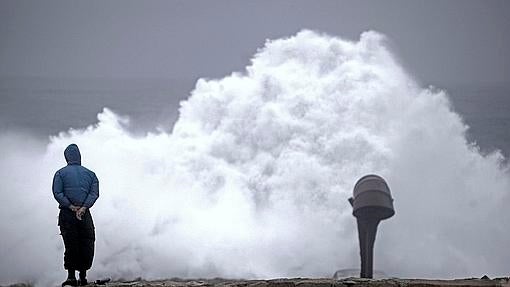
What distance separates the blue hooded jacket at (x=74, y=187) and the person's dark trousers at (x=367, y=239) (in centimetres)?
944

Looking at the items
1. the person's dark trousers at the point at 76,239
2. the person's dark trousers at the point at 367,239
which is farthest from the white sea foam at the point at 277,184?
the person's dark trousers at the point at 76,239

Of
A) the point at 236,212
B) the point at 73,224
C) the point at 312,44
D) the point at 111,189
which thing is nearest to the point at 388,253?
the point at 236,212

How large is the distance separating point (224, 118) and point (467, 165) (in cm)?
1378

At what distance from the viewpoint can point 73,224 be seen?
724 centimetres

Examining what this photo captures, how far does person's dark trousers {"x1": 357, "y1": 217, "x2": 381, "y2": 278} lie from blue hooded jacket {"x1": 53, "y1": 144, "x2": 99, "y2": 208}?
9.44 metres

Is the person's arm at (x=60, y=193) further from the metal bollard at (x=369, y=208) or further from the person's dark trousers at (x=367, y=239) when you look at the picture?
the person's dark trousers at (x=367, y=239)

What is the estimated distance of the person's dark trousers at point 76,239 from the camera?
23.7ft

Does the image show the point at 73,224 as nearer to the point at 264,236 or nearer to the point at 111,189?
the point at 264,236

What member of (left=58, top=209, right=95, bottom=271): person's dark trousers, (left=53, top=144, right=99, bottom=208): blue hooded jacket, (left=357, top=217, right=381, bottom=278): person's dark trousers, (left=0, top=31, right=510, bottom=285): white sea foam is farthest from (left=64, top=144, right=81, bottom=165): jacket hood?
(left=0, top=31, right=510, bottom=285): white sea foam

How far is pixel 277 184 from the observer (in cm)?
3172

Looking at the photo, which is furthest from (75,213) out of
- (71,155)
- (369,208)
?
(369,208)

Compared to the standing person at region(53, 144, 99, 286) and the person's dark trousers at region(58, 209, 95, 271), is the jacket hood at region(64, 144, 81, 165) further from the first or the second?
the person's dark trousers at region(58, 209, 95, 271)

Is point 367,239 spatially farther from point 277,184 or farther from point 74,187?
point 277,184

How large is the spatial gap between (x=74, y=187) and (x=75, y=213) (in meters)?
0.30
